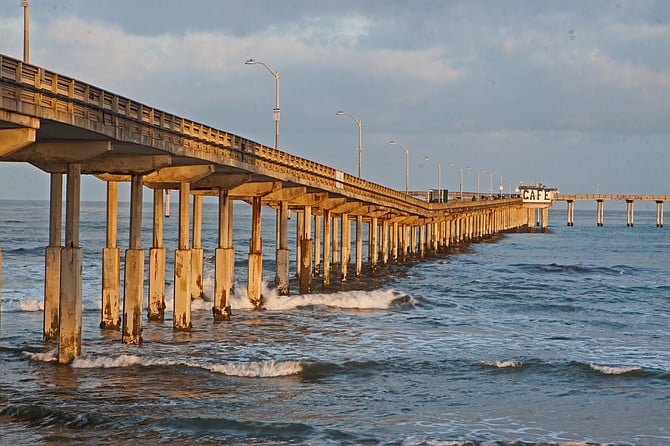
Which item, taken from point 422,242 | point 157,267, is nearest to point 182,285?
point 157,267

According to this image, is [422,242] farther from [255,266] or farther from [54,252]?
[54,252]

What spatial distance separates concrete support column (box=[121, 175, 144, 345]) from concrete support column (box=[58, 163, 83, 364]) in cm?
310

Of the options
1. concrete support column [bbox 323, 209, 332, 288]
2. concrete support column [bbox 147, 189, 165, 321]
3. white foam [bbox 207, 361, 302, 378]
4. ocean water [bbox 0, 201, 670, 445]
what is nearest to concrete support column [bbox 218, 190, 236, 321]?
ocean water [bbox 0, 201, 670, 445]

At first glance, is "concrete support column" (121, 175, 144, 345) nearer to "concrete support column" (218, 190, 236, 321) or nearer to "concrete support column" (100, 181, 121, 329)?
"concrete support column" (100, 181, 121, 329)

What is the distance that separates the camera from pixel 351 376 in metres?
27.8

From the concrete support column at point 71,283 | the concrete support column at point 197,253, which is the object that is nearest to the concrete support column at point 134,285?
the concrete support column at point 71,283

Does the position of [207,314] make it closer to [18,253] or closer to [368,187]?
[368,187]

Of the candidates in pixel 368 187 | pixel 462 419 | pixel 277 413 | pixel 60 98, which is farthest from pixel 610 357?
pixel 368 187

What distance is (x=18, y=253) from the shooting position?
89562 millimetres

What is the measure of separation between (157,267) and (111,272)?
4.50 ft

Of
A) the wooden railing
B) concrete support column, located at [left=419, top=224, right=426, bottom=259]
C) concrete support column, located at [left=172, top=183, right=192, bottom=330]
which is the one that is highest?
the wooden railing

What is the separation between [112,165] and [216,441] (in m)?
12.5

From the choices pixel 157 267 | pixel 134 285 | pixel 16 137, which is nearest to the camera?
pixel 16 137

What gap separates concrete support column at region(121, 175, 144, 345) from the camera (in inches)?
1184
